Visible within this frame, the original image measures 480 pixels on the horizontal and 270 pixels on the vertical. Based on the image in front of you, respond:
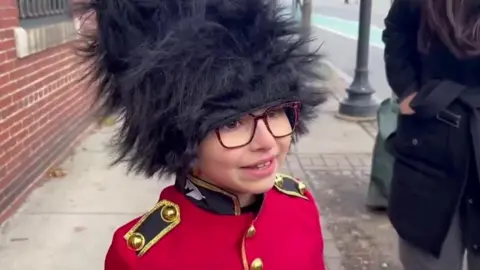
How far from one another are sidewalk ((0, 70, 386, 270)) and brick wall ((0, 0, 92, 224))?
6.0 inches

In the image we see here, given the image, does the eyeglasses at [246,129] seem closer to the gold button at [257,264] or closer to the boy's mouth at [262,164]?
the boy's mouth at [262,164]

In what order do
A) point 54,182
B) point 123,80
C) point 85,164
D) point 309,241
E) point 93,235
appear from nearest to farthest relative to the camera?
point 123,80 → point 309,241 → point 93,235 → point 54,182 → point 85,164

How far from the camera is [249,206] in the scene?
6.02ft

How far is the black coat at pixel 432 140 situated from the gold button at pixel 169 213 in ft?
3.79

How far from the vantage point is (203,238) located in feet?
5.76

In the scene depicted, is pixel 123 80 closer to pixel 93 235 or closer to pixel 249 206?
pixel 249 206

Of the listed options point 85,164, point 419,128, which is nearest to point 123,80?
point 419,128

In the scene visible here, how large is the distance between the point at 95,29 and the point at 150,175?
1.33 ft

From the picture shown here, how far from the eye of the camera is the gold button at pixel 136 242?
5.72ft

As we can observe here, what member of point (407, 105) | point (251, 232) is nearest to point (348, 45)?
point (407, 105)

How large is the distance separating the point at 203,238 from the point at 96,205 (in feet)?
10.7

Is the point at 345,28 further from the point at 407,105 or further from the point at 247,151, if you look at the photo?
the point at 247,151

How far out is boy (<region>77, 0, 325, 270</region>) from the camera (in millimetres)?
1593

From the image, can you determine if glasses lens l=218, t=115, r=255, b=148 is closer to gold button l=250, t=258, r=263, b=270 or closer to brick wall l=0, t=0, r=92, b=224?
gold button l=250, t=258, r=263, b=270
